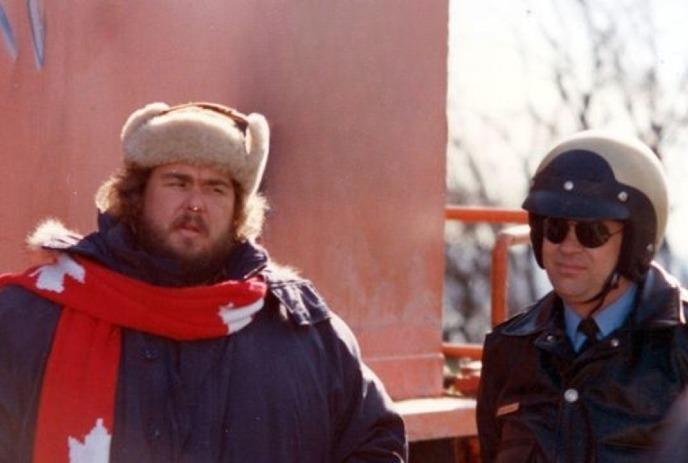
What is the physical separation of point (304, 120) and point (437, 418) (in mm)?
1149

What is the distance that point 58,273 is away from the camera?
4.36 metres

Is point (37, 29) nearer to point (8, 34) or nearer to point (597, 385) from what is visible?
point (8, 34)

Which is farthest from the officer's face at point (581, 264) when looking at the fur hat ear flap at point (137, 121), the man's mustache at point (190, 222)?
the fur hat ear flap at point (137, 121)

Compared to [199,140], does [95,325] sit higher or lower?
lower

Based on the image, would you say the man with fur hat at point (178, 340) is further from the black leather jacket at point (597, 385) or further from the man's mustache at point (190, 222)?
the black leather jacket at point (597, 385)

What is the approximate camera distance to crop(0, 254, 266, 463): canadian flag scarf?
4.21 m

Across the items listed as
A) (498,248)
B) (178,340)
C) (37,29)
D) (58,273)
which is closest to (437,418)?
(498,248)

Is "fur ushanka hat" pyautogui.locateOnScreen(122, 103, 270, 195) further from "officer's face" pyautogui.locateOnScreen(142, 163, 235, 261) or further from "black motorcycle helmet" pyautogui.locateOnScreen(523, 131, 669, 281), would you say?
"black motorcycle helmet" pyautogui.locateOnScreen(523, 131, 669, 281)

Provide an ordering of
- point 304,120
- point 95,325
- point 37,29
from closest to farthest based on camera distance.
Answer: point 95,325 < point 37,29 < point 304,120

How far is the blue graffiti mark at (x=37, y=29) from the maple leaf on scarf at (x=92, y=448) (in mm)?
1396

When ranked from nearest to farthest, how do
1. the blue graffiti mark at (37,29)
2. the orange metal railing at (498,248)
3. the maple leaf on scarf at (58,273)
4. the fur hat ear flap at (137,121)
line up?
the maple leaf on scarf at (58,273), the fur hat ear flap at (137,121), the blue graffiti mark at (37,29), the orange metal railing at (498,248)

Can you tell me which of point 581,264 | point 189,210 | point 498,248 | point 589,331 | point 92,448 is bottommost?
point 498,248

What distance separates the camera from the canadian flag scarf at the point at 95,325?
4215 mm

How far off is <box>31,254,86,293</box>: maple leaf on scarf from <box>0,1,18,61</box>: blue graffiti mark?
97 centimetres
